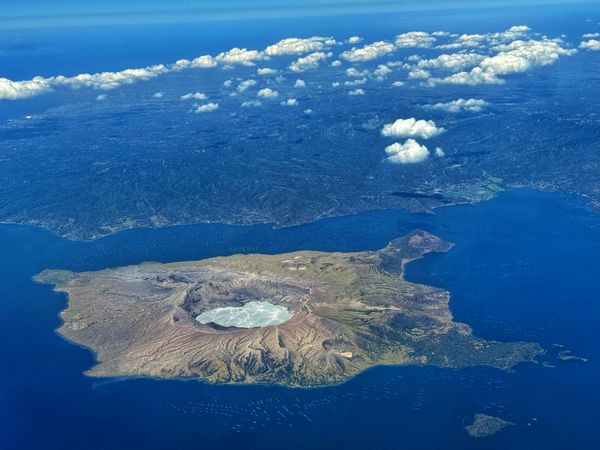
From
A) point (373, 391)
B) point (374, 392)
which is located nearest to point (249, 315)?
point (373, 391)

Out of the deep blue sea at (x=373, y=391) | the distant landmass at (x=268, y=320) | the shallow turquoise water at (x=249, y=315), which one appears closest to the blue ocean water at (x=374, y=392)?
the deep blue sea at (x=373, y=391)

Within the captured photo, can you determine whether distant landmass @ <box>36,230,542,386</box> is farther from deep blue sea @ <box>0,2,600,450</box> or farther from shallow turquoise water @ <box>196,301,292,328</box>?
deep blue sea @ <box>0,2,600,450</box>

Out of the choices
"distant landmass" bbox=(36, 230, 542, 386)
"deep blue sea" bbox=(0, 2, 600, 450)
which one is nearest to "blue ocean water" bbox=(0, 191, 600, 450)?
"deep blue sea" bbox=(0, 2, 600, 450)

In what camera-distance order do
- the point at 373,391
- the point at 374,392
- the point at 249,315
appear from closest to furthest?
1. the point at 374,392
2. the point at 373,391
3. the point at 249,315

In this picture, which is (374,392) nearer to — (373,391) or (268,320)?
(373,391)

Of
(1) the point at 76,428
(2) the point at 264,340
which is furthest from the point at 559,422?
(1) the point at 76,428

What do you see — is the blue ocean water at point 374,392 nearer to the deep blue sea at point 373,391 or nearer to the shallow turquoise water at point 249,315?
the deep blue sea at point 373,391
